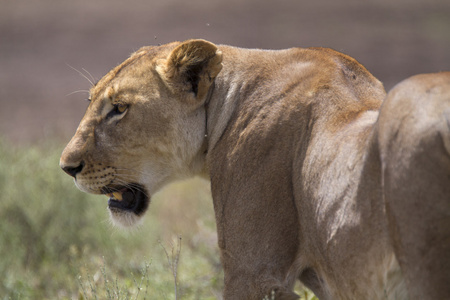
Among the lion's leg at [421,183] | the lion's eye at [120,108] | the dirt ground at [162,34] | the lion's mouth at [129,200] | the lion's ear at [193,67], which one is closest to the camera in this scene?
the lion's leg at [421,183]

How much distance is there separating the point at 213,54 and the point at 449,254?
164 centimetres

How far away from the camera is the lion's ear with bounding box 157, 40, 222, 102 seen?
11.2 feet

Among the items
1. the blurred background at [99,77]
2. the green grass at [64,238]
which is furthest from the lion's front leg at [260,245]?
the green grass at [64,238]

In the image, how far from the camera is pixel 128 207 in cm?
379

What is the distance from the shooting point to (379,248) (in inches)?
99.7

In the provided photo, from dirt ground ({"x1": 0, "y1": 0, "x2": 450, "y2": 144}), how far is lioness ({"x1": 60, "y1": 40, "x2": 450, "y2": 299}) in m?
7.53

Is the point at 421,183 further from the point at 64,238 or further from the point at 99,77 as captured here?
the point at 99,77

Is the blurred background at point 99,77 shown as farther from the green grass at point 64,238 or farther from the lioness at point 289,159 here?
the lioness at point 289,159

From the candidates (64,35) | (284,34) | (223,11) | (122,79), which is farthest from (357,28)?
(122,79)

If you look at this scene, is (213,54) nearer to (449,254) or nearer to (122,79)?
(122,79)

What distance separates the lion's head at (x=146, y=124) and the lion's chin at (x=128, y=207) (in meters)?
0.05

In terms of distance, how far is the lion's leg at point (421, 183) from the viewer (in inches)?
88.0

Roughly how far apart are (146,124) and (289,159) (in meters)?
0.87

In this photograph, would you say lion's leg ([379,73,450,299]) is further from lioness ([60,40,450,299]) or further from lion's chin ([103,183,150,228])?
lion's chin ([103,183,150,228])
